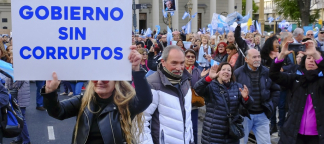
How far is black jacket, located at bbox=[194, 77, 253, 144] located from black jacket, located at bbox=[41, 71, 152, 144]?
7.52ft

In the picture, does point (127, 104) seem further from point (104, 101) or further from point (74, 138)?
point (74, 138)

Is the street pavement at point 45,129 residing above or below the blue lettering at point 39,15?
below

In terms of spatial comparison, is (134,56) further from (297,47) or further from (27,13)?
(297,47)

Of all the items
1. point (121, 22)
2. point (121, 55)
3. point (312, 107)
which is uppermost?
point (121, 22)

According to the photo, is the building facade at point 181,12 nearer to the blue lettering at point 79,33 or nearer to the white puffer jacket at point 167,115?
the white puffer jacket at point 167,115

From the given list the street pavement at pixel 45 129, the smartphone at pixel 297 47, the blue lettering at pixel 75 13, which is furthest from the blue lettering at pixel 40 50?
the street pavement at pixel 45 129

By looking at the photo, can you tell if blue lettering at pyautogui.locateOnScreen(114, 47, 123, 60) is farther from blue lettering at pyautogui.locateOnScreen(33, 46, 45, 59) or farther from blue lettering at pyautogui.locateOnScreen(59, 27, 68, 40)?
blue lettering at pyautogui.locateOnScreen(33, 46, 45, 59)

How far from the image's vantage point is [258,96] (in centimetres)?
651

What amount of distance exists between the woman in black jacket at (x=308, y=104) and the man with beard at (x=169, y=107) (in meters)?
1.24

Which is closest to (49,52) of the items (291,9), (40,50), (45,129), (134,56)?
(40,50)

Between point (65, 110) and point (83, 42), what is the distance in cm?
51

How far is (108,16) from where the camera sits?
3.01m

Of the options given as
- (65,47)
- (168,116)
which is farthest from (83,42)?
(168,116)

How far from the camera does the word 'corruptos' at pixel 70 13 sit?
294 cm
